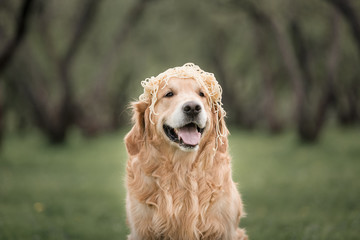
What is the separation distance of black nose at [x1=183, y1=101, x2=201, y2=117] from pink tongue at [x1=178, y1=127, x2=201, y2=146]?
0.18 metres

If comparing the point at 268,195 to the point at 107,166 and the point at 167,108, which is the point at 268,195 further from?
the point at 107,166

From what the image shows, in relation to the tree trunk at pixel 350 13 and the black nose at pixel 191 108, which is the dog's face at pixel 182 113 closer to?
the black nose at pixel 191 108

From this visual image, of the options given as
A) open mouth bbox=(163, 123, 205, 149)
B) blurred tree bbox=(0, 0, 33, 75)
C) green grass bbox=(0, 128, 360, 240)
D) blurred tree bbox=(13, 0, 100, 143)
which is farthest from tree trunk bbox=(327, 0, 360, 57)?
blurred tree bbox=(13, 0, 100, 143)

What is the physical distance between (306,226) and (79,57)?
53.8 ft

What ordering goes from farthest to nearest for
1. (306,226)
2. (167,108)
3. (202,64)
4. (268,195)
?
1. (202,64)
2. (268,195)
3. (306,226)
4. (167,108)

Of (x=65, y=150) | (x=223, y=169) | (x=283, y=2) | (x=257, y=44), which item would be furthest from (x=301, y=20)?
(x=223, y=169)

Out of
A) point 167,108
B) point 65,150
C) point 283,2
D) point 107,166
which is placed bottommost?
point 167,108

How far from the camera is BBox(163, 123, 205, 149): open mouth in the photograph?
10.5 feet

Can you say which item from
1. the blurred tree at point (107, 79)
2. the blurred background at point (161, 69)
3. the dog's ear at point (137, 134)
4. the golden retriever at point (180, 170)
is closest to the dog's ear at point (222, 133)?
the golden retriever at point (180, 170)

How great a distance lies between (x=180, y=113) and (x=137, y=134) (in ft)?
1.85

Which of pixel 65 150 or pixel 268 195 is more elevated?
pixel 65 150

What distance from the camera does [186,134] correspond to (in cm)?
324

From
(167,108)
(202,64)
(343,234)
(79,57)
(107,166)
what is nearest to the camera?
(167,108)

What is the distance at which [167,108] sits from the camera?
3340mm
